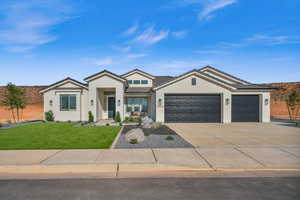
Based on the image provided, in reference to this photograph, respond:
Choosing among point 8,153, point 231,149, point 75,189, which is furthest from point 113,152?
point 231,149

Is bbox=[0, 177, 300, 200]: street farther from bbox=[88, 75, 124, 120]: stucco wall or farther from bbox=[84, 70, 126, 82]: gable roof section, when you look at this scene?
bbox=[84, 70, 126, 82]: gable roof section

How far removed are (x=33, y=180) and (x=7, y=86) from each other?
697 inches

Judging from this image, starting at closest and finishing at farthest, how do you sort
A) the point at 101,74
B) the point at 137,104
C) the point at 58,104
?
the point at 101,74, the point at 58,104, the point at 137,104

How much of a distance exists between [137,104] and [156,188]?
16.9 meters

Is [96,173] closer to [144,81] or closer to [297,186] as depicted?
[297,186]

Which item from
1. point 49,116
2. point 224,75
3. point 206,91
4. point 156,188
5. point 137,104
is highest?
point 224,75

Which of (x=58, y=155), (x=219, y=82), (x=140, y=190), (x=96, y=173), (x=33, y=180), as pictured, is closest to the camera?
(x=140, y=190)

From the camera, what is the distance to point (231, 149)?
24.3 ft

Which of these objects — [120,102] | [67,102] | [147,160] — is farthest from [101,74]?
[147,160]

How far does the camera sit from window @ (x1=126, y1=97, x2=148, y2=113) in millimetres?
20859

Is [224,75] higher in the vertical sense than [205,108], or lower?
higher

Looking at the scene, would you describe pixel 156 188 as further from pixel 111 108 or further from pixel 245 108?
pixel 111 108

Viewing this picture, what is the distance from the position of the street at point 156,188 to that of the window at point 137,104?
16242mm

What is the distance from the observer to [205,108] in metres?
17.4
